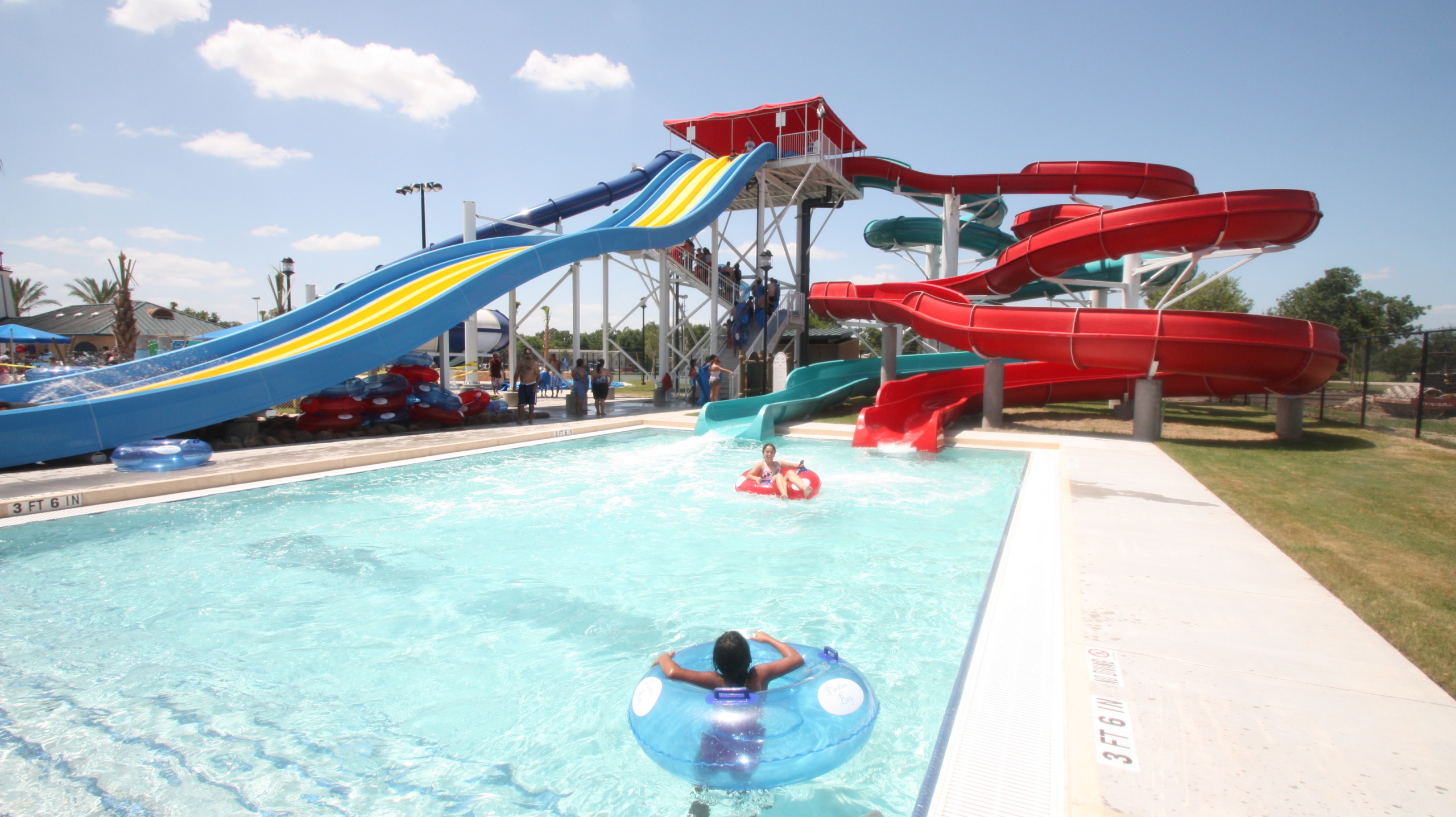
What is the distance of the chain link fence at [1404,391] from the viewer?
35.8 feet

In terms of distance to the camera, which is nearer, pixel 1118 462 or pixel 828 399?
pixel 1118 462

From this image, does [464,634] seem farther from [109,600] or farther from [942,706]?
[942,706]

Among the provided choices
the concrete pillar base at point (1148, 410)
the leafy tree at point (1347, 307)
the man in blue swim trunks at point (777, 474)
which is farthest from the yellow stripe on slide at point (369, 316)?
the leafy tree at point (1347, 307)

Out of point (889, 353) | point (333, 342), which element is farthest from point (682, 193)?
point (333, 342)

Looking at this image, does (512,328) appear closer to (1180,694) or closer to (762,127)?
(762,127)

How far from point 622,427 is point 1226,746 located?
12249 millimetres

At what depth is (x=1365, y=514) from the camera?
5.92m

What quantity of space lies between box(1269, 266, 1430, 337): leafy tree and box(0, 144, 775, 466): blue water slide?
184 feet

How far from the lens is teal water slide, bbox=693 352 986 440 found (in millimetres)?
13102

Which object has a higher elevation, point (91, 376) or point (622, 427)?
point (91, 376)

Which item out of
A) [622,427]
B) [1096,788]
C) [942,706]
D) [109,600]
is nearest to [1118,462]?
[942,706]

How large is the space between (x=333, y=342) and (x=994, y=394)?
11.4 m

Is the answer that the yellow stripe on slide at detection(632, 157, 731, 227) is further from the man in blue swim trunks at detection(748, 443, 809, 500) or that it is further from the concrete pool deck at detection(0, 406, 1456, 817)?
the concrete pool deck at detection(0, 406, 1456, 817)

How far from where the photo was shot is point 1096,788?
2166 mm
